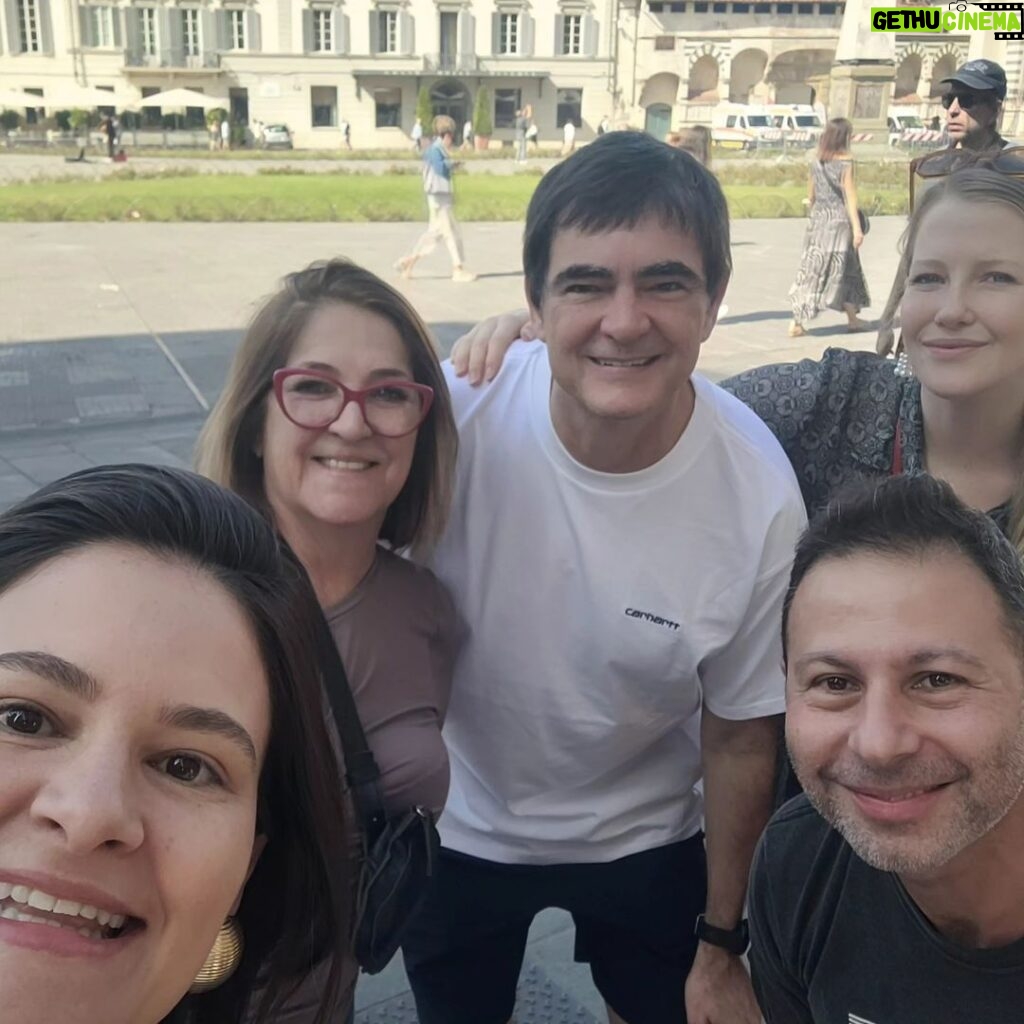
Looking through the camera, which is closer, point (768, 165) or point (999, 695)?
point (999, 695)

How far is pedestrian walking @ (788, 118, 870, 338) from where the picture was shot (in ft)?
32.8

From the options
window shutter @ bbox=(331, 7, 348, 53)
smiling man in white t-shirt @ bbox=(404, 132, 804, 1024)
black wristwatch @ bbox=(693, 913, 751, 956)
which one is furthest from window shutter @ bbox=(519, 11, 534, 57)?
black wristwatch @ bbox=(693, 913, 751, 956)

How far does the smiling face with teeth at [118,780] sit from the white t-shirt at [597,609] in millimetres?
903

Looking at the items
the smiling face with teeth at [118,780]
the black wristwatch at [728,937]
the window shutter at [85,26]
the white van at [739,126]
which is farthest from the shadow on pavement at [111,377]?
the window shutter at [85,26]

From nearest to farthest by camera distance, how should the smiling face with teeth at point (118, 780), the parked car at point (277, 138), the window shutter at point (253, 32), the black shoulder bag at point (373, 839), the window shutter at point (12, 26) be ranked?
the smiling face with teeth at point (118, 780), the black shoulder bag at point (373, 839), the parked car at point (277, 138), the window shutter at point (12, 26), the window shutter at point (253, 32)

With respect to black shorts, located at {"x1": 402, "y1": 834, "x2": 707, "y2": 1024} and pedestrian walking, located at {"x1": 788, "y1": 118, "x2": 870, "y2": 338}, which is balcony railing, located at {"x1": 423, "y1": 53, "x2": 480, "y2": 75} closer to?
pedestrian walking, located at {"x1": 788, "y1": 118, "x2": 870, "y2": 338}

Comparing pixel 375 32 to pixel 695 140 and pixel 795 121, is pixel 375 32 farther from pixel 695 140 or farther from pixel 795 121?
pixel 695 140

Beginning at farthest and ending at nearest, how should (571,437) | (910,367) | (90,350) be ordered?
(90,350)
(910,367)
(571,437)

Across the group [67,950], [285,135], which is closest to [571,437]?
[67,950]

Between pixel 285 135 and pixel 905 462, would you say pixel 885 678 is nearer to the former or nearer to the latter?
pixel 905 462

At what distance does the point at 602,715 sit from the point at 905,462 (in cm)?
→ 79

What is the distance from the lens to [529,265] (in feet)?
7.06

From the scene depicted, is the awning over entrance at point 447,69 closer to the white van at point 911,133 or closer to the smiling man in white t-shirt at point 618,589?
the white van at point 911,133

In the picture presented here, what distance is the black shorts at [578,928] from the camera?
231 cm
